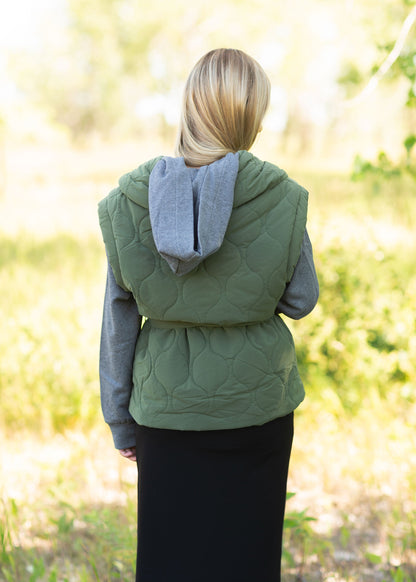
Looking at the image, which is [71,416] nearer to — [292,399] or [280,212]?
[292,399]

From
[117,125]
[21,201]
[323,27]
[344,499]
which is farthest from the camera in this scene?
[117,125]

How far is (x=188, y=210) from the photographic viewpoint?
1.45m

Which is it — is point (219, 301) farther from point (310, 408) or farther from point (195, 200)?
point (310, 408)

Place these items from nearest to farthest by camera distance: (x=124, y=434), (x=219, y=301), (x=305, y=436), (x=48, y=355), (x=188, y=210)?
(x=188, y=210)
(x=219, y=301)
(x=124, y=434)
(x=305, y=436)
(x=48, y=355)

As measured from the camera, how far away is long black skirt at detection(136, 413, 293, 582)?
1.68 meters

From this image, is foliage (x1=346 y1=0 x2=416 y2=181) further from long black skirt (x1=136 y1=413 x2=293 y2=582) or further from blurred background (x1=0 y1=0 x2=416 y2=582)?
long black skirt (x1=136 y1=413 x2=293 y2=582)

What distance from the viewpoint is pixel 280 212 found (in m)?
1.55

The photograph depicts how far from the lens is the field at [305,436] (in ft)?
8.51

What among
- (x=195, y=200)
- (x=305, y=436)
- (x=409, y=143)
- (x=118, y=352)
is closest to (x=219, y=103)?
(x=195, y=200)

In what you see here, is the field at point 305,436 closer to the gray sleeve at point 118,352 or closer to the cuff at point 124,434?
the cuff at point 124,434

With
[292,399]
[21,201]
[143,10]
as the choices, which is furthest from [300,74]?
[292,399]

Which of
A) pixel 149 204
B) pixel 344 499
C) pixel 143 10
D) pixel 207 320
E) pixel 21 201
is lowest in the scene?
pixel 344 499

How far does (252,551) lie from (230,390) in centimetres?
51

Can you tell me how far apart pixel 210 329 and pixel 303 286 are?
284 millimetres
